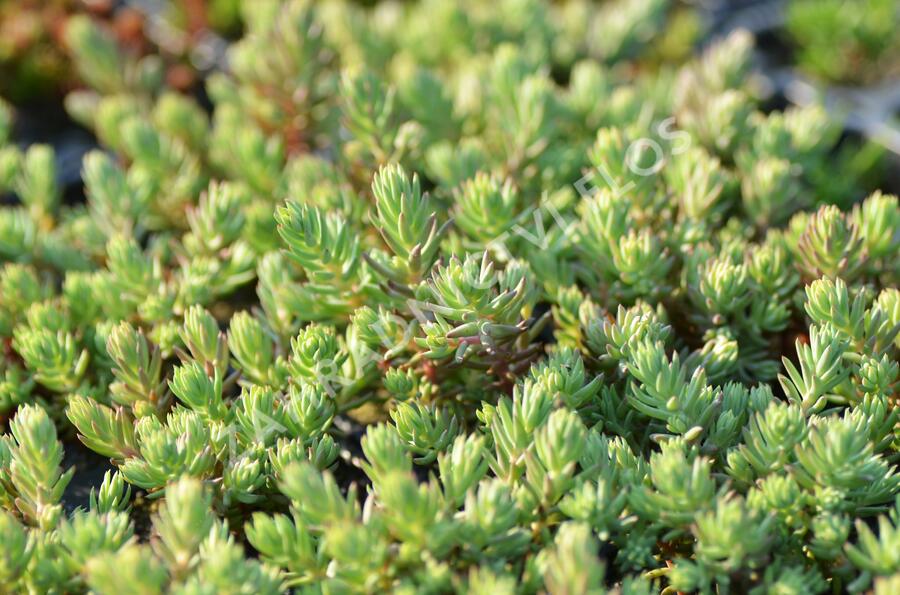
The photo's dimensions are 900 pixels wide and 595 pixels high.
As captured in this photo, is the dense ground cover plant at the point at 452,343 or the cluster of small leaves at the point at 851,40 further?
the cluster of small leaves at the point at 851,40

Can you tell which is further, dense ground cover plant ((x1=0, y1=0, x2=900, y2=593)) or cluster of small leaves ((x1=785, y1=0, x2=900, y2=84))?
cluster of small leaves ((x1=785, y1=0, x2=900, y2=84))

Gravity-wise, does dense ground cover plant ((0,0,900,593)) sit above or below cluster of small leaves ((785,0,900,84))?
above

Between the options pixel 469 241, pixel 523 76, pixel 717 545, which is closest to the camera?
pixel 717 545

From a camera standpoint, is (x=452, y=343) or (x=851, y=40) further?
(x=851, y=40)

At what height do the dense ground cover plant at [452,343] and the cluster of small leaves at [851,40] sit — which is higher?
the dense ground cover plant at [452,343]

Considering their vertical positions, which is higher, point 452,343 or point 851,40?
point 452,343

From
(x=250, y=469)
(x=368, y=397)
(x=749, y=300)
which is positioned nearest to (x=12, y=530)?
(x=250, y=469)

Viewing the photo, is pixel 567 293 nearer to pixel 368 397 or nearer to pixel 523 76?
pixel 368 397

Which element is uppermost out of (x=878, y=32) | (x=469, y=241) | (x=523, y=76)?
(x=523, y=76)
